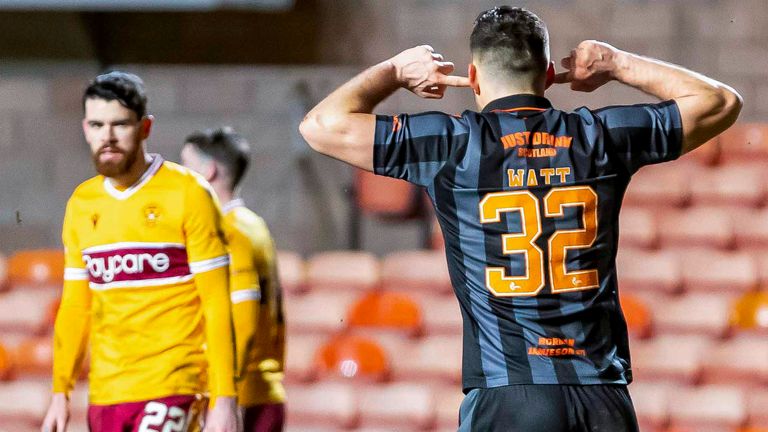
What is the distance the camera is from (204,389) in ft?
11.3

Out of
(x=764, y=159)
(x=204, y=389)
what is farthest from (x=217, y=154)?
(x=764, y=159)

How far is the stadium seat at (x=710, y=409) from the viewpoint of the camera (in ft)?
18.0

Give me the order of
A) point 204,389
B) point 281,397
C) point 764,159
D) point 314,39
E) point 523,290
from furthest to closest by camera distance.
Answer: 1. point 314,39
2. point 764,159
3. point 281,397
4. point 204,389
5. point 523,290

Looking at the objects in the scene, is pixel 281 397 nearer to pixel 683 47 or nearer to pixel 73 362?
pixel 73 362

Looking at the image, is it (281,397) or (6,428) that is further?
(6,428)

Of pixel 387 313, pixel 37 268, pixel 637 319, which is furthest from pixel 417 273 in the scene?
pixel 37 268

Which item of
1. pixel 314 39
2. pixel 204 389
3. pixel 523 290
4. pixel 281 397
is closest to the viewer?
pixel 523 290

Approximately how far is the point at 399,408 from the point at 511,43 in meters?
3.51

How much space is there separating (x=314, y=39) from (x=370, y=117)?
3.99 meters

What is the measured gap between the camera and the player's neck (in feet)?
11.4

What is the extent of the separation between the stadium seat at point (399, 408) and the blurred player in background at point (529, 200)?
10.7 ft

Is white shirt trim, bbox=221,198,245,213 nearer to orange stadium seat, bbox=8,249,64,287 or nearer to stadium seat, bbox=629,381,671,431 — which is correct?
stadium seat, bbox=629,381,671,431

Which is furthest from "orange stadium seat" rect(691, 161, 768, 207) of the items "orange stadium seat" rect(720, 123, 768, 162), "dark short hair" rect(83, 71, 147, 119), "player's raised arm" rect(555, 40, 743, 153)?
"player's raised arm" rect(555, 40, 743, 153)

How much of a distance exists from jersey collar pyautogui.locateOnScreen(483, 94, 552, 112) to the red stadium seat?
3.49 meters
